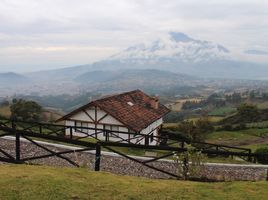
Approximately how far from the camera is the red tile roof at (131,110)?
3628 centimetres

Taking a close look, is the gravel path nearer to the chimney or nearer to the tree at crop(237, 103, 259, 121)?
the chimney

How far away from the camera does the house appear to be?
3575 cm

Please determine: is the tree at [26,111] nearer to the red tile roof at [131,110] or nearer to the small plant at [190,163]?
the red tile roof at [131,110]

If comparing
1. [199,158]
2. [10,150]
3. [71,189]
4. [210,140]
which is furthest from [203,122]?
[71,189]

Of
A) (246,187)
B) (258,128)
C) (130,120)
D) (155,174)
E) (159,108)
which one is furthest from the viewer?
(258,128)

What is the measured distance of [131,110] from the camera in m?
39.0

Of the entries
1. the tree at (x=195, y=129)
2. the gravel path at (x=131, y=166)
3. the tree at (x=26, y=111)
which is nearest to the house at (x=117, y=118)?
the tree at (x=195, y=129)

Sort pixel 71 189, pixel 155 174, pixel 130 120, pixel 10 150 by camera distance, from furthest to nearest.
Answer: pixel 130 120
pixel 10 150
pixel 155 174
pixel 71 189

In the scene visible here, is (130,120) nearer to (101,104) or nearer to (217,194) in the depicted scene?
(101,104)

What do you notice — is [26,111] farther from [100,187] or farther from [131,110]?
[100,187]

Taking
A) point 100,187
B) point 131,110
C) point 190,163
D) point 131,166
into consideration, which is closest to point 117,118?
point 131,110

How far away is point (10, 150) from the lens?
20.7m

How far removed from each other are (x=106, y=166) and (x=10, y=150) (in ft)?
19.7

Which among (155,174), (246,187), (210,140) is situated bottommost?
(210,140)
